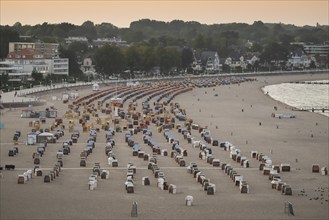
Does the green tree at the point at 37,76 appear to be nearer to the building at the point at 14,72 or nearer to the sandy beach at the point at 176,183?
the building at the point at 14,72

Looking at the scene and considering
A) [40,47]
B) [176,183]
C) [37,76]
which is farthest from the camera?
[40,47]

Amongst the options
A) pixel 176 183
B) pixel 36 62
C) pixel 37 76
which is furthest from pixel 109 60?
pixel 176 183

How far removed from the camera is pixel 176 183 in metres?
24.4

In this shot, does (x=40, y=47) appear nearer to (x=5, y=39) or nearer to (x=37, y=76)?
(x=5, y=39)

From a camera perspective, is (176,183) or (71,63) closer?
(176,183)

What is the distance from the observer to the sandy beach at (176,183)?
20609 millimetres

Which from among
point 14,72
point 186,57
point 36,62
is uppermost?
point 186,57

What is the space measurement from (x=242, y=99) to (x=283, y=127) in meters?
24.2

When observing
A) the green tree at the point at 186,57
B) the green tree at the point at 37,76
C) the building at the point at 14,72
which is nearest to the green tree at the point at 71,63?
the building at the point at 14,72

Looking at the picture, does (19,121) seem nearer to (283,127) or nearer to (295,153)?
(283,127)

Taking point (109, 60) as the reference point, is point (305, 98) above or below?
below

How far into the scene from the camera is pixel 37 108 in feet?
169

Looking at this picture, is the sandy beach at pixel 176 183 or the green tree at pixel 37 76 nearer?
the sandy beach at pixel 176 183

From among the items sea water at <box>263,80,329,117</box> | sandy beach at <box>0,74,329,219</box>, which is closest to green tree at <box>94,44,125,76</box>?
sea water at <box>263,80,329,117</box>
